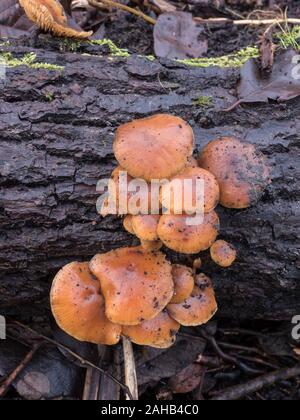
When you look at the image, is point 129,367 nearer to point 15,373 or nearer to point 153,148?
point 15,373

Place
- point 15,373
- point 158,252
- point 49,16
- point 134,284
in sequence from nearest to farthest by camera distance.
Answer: point 134,284
point 158,252
point 49,16
point 15,373

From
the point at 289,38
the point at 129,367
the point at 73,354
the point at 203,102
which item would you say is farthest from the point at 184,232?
the point at 289,38

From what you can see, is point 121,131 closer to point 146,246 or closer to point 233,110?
point 146,246

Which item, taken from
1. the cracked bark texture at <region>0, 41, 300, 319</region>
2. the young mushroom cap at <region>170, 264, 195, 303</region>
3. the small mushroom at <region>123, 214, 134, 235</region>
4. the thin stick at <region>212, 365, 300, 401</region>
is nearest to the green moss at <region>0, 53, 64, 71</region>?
the cracked bark texture at <region>0, 41, 300, 319</region>

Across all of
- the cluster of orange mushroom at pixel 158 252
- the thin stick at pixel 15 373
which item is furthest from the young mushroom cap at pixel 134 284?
the thin stick at pixel 15 373

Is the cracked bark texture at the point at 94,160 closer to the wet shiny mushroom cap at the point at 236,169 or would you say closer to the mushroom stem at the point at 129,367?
the wet shiny mushroom cap at the point at 236,169

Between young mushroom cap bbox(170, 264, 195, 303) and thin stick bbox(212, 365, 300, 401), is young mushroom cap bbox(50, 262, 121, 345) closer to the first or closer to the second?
young mushroom cap bbox(170, 264, 195, 303)
